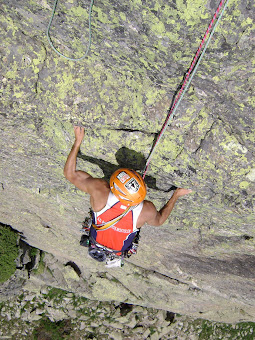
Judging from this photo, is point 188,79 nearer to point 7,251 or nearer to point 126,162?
point 126,162

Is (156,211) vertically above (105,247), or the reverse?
(156,211)

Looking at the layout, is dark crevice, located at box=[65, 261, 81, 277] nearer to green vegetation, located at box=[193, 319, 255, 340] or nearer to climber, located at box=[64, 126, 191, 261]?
green vegetation, located at box=[193, 319, 255, 340]

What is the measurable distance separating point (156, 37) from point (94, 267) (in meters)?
8.79

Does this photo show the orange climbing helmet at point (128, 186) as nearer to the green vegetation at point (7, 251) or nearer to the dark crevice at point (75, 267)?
the green vegetation at point (7, 251)

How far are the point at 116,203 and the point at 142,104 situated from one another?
1.65 m

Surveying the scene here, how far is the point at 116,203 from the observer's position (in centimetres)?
486

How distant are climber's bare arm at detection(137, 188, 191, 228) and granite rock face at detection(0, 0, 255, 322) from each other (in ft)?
0.71

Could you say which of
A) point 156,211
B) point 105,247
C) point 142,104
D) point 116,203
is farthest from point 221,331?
point 142,104

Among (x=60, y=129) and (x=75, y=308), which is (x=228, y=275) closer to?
(x=60, y=129)

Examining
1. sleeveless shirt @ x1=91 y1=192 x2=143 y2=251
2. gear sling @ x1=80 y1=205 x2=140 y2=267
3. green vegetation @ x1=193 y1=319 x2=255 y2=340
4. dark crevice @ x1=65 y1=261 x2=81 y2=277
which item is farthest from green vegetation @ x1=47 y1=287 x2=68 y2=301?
sleeveless shirt @ x1=91 y1=192 x2=143 y2=251

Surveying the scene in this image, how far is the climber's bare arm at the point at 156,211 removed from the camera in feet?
17.2

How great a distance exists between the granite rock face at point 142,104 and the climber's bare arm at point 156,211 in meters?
0.22

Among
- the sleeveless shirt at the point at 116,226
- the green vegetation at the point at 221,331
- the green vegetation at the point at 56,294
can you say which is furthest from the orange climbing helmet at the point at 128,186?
the green vegetation at the point at 221,331

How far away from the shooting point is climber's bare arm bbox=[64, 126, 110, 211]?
485 centimetres
